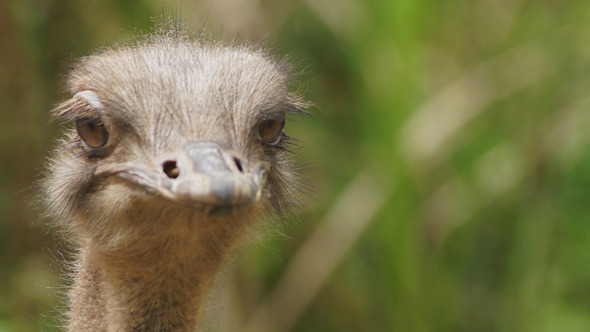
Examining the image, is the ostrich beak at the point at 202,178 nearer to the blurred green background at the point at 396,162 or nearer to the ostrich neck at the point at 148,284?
the ostrich neck at the point at 148,284

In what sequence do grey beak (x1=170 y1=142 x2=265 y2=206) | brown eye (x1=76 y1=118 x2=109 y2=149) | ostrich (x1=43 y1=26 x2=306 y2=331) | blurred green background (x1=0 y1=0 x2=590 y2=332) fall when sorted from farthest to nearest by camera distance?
blurred green background (x1=0 y1=0 x2=590 y2=332) → brown eye (x1=76 y1=118 x2=109 y2=149) → ostrich (x1=43 y1=26 x2=306 y2=331) → grey beak (x1=170 y1=142 x2=265 y2=206)

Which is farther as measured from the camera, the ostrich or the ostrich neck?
the ostrich neck

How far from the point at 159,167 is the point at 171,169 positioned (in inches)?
1.6

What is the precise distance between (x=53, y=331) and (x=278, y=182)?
124cm

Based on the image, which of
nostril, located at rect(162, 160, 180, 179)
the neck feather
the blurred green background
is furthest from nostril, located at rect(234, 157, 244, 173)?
the blurred green background

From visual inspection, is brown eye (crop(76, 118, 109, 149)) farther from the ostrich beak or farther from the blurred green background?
the blurred green background

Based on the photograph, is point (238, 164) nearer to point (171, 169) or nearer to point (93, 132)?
point (171, 169)

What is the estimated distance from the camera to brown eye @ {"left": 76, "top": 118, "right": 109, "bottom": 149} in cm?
191

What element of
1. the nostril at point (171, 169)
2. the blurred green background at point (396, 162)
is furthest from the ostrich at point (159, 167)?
the blurred green background at point (396, 162)

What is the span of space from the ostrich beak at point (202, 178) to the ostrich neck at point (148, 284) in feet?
0.75

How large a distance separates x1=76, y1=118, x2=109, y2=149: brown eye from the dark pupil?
1.06ft

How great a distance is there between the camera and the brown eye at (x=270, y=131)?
2.01 meters

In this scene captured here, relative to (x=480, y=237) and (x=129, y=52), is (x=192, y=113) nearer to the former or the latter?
(x=129, y=52)

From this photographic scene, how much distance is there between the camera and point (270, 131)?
2027 millimetres
